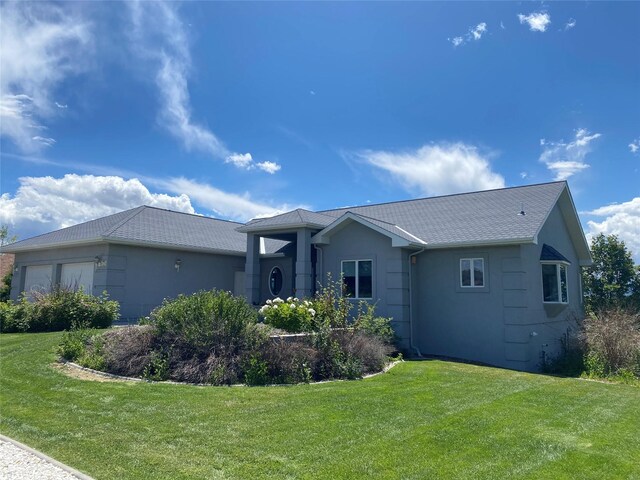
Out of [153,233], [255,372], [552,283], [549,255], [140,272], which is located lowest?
[255,372]

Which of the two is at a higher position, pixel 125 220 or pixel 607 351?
pixel 125 220

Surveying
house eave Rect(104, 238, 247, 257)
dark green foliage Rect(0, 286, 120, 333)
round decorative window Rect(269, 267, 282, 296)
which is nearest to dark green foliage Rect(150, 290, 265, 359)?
dark green foliage Rect(0, 286, 120, 333)

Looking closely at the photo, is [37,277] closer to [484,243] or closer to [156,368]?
[156,368]

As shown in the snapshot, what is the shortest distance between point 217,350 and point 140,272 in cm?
1069

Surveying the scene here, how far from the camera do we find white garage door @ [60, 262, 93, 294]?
18719 millimetres

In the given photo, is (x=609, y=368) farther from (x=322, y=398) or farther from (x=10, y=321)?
(x=10, y=321)

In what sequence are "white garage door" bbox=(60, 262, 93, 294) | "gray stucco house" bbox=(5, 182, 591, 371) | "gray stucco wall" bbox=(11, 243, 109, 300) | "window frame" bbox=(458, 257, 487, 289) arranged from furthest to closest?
"white garage door" bbox=(60, 262, 93, 294)
"gray stucco wall" bbox=(11, 243, 109, 300)
"window frame" bbox=(458, 257, 487, 289)
"gray stucco house" bbox=(5, 182, 591, 371)

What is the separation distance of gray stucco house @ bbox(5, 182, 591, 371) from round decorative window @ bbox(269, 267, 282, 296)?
0.08m

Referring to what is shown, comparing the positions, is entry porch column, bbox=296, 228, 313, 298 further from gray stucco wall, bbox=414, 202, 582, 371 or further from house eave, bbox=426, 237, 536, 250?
house eave, bbox=426, 237, 536, 250

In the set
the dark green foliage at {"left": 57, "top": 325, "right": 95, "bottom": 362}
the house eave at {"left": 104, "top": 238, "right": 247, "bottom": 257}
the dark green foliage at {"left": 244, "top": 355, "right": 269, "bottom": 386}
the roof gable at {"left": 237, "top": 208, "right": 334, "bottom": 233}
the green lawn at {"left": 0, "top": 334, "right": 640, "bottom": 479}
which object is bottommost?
the green lawn at {"left": 0, "top": 334, "right": 640, "bottom": 479}

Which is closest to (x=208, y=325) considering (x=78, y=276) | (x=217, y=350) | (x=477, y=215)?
(x=217, y=350)

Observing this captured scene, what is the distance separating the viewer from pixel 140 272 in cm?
1873

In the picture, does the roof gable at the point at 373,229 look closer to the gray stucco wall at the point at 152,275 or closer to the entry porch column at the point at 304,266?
the entry porch column at the point at 304,266

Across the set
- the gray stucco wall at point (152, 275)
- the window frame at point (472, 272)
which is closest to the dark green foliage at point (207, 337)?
the window frame at point (472, 272)
